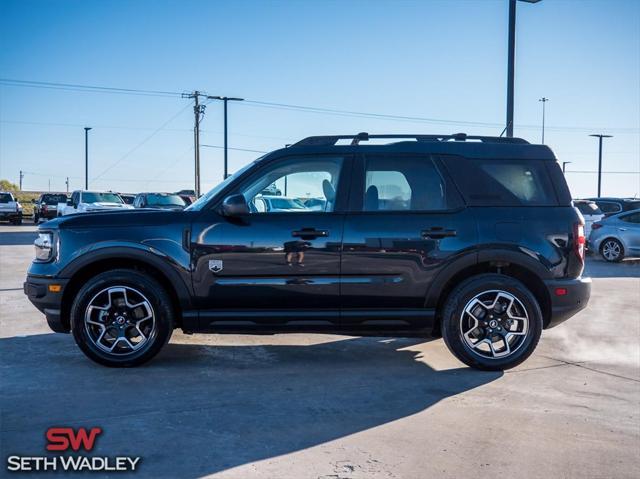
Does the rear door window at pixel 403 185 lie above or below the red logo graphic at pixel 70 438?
above

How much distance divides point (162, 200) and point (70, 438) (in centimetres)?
2097

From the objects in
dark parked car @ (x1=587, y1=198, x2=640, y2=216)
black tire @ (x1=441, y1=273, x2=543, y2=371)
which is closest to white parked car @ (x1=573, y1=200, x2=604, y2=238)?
dark parked car @ (x1=587, y1=198, x2=640, y2=216)

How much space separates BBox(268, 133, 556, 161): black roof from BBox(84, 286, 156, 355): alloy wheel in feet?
5.84

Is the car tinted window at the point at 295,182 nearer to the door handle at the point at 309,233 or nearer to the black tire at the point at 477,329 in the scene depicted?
the door handle at the point at 309,233

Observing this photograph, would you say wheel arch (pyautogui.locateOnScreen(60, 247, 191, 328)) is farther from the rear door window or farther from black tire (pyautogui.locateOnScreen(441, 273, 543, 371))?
black tire (pyautogui.locateOnScreen(441, 273, 543, 371))

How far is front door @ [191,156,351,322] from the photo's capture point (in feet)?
18.2

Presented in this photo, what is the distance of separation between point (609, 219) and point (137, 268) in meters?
13.8

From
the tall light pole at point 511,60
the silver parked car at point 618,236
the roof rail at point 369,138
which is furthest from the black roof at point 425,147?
the silver parked car at point 618,236

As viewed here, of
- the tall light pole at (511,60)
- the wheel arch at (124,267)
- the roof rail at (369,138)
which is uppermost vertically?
the tall light pole at (511,60)

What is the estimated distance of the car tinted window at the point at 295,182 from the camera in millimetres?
5770

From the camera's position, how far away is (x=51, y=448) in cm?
383

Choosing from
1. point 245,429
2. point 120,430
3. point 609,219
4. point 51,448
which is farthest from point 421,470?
point 609,219

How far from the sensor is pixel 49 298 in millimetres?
5633

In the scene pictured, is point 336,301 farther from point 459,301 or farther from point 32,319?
point 32,319
